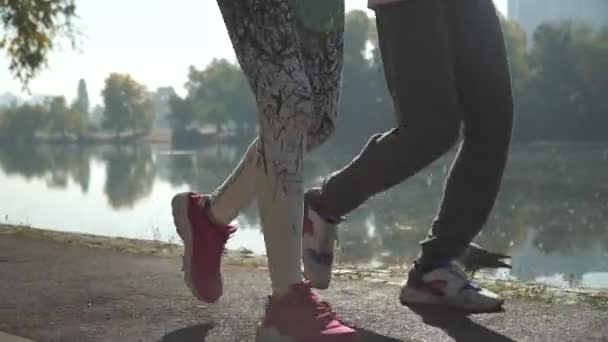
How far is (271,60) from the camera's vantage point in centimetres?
205

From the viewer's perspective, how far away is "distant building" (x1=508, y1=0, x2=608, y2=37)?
72375mm

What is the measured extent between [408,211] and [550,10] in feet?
280

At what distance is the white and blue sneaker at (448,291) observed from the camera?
2609 millimetres

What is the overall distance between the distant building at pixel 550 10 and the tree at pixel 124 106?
35.1m

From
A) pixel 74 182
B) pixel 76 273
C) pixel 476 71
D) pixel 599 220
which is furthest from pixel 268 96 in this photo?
pixel 74 182

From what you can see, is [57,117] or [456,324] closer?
[456,324]

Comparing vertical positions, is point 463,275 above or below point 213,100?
below

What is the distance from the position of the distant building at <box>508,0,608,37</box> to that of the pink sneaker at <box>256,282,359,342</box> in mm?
73960

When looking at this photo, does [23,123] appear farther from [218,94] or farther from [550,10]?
[550,10]

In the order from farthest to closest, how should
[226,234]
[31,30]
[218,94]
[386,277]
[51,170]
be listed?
1. [218,94]
2. [51,170]
3. [31,30]
4. [386,277]
5. [226,234]

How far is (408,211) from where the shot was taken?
67.9ft

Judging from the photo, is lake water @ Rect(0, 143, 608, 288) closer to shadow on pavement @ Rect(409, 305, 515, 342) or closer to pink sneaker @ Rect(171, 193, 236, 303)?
shadow on pavement @ Rect(409, 305, 515, 342)

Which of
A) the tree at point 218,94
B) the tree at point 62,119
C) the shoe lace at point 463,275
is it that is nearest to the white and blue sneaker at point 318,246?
the shoe lace at point 463,275

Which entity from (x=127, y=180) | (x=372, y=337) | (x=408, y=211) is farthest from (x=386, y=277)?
(x=127, y=180)
